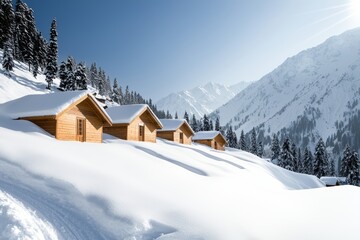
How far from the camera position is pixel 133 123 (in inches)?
1172

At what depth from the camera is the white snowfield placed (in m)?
7.80

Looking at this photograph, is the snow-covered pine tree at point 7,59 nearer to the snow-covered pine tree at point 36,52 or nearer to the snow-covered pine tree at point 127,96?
the snow-covered pine tree at point 36,52

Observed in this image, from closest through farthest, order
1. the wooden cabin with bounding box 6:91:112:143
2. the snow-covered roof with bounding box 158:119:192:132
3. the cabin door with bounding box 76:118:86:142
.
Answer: the wooden cabin with bounding box 6:91:112:143
the cabin door with bounding box 76:118:86:142
the snow-covered roof with bounding box 158:119:192:132

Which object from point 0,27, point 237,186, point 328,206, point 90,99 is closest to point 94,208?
point 237,186

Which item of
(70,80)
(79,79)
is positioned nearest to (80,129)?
(70,80)

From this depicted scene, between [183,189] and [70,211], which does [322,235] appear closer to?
[183,189]

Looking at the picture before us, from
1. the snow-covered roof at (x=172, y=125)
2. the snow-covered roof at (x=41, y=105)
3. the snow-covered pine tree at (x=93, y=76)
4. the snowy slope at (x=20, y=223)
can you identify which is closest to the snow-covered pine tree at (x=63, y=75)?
the snow-covered roof at (x=172, y=125)

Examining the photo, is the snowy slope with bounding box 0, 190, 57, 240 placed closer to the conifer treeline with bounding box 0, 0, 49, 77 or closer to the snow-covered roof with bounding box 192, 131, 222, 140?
the snow-covered roof with bounding box 192, 131, 222, 140

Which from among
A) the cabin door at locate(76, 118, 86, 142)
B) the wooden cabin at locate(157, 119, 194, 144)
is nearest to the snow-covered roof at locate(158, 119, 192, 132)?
the wooden cabin at locate(157, 119, 194, 144)

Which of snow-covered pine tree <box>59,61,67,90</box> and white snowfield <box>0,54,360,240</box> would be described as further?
snow-covered pine tree <box>59,61,67,90</box>

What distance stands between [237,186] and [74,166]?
8.55 m

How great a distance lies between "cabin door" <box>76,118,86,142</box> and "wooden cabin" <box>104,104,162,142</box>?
6133 mm

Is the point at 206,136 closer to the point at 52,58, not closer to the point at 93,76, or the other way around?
the point at 52,58

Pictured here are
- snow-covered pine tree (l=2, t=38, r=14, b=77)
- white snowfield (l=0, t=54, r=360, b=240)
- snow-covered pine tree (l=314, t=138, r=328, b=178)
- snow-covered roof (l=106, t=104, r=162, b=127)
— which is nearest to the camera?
white snowfield (l=0, t=54, r=360, b=240)
